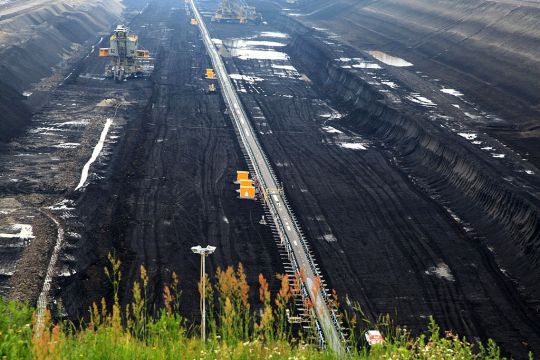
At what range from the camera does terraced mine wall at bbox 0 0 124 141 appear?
4388 centimetres

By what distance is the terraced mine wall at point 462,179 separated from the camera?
25984 millimetres

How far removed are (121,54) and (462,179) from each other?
34.2 metres

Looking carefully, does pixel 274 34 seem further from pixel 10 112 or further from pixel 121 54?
pixel 10 112

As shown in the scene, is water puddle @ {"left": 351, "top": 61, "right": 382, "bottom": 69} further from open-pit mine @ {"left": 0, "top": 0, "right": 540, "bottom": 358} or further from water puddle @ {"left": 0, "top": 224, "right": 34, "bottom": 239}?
water puddle @ {"left": 0, "top": 224, "right": 34, "bottom": 239}

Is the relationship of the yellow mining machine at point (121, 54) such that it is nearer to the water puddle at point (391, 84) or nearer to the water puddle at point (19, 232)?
the water puddle at point (391, 84)

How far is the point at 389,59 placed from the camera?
65938 millimetres

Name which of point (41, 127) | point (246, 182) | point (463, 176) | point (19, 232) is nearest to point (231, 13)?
point (41, 127)

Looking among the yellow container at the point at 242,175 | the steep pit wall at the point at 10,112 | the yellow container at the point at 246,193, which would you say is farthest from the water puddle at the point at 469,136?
the steep pit wall at the point at 10,112

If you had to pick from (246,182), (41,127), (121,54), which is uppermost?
(121,54)

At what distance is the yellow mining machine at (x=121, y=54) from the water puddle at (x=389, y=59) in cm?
2402

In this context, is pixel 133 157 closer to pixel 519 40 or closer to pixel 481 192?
pixel 481 192

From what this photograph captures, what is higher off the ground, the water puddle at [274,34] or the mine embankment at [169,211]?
the mine embankment at [169,211]

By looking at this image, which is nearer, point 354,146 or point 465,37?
point 354,146

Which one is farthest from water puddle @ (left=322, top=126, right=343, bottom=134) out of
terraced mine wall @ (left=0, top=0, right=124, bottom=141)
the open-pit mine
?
terraced mine wall @ (left=0, top=0, right=124, bottom=141)
